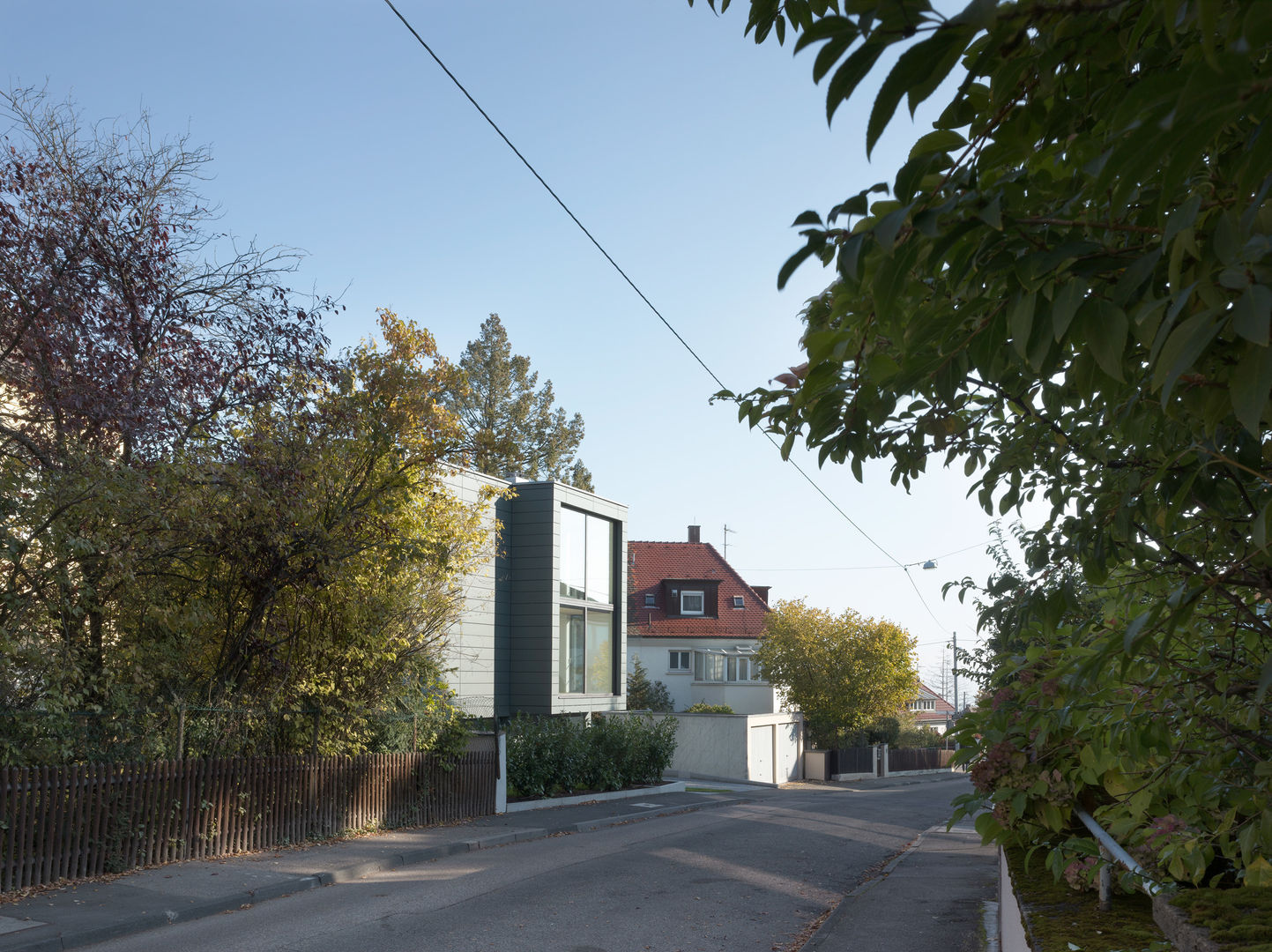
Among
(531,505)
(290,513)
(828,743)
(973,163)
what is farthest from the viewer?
(828,743)

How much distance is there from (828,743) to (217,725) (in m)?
35.1

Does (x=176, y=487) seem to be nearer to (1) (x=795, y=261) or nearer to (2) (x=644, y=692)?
(1) (x=795, y=261)

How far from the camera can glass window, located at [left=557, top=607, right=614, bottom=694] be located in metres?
29.4

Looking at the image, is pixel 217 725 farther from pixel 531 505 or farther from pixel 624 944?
pixel 531 505

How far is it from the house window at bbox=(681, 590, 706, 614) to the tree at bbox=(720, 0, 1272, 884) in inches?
1899

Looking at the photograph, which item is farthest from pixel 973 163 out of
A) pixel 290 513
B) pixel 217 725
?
pixel 217 725

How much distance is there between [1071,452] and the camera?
11.7ft

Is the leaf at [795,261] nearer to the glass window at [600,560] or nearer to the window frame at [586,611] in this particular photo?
the window frame at [586,611]

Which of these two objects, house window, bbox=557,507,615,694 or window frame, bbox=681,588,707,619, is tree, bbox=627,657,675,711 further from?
house window, bbox=557,507,615,694

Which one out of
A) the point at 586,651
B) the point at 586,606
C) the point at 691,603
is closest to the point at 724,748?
the point at 586,651

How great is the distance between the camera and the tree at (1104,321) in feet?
4.25

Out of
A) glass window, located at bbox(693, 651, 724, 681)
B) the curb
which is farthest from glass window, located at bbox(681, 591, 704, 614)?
the curb

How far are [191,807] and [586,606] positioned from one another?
18.4 m

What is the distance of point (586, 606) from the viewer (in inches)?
1200
